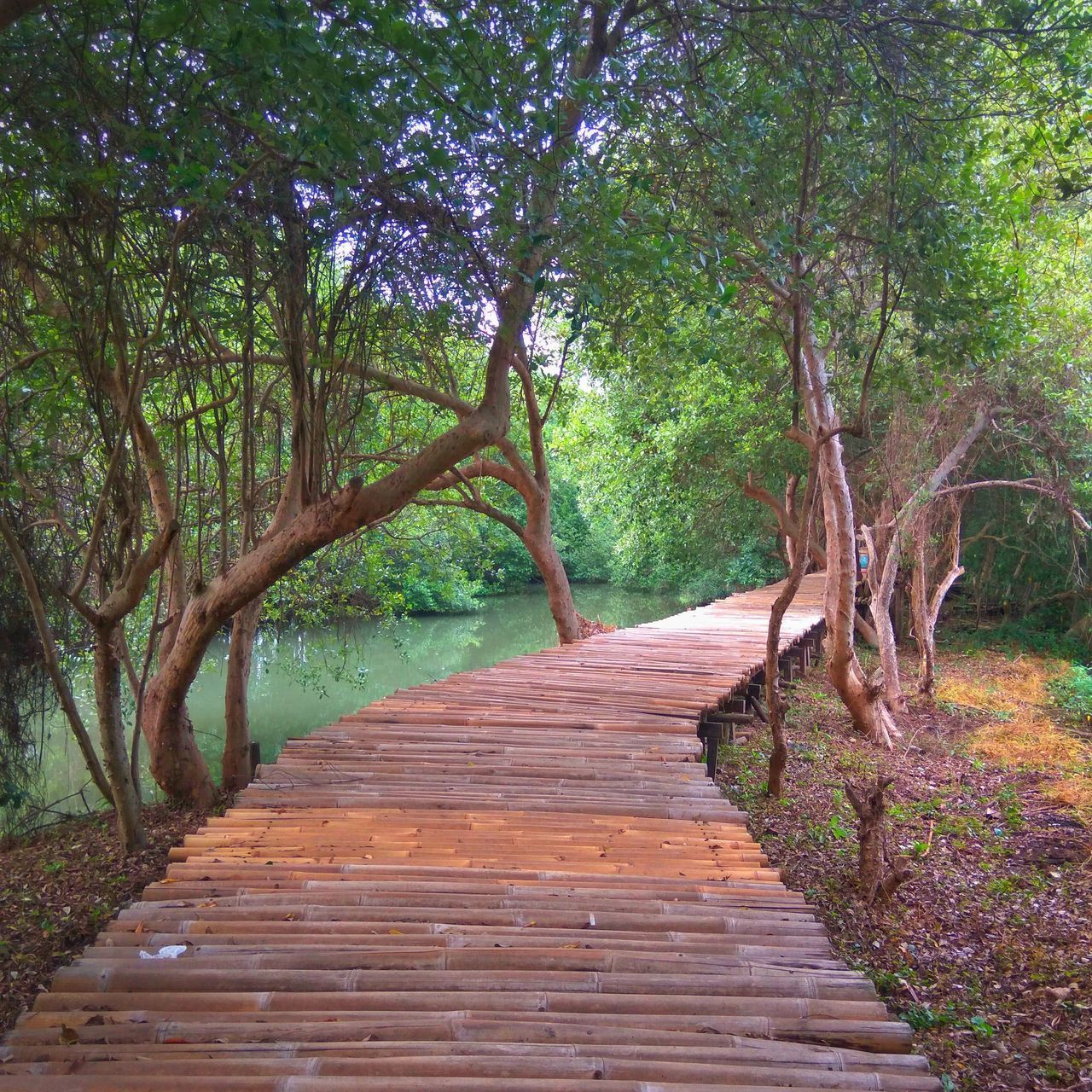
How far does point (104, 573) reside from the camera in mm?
4379

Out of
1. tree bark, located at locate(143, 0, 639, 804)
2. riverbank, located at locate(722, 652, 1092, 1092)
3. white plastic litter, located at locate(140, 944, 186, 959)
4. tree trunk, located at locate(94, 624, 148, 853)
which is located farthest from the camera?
tree bark, located at locate(143, 0, 639, 804)

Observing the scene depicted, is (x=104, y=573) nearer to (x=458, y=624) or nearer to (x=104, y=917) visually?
(x=104, y=917)

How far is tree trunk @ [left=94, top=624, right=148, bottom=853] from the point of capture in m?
3.95

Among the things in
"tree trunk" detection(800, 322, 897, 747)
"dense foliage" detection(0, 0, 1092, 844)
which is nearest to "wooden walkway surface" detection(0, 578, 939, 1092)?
"dense foliage" detection(0, 0, 1092, 844)

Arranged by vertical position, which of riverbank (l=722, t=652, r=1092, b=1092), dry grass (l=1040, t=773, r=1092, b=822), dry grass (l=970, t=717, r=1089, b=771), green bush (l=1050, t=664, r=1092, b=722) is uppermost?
riverbank (l=722, t=652, r=1092, b=1092)

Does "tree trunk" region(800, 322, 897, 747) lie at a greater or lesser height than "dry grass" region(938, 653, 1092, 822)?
greater

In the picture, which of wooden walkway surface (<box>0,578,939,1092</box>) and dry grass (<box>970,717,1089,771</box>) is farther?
dry grass (<box>970,717,1089,771</box>)

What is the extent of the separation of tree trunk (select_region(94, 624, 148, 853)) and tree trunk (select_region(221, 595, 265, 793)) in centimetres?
246

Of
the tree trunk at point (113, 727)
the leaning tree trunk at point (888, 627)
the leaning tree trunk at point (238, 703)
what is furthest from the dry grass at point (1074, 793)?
the tree trunk at point (113, 727)

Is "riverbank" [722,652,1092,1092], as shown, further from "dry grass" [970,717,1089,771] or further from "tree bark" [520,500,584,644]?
"tree bark" [520,500,584,644]

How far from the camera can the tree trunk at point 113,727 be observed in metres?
3.95

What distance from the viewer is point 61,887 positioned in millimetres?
5020

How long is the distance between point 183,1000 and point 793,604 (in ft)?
34.5

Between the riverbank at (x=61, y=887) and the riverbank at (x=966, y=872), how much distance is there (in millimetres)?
3657
